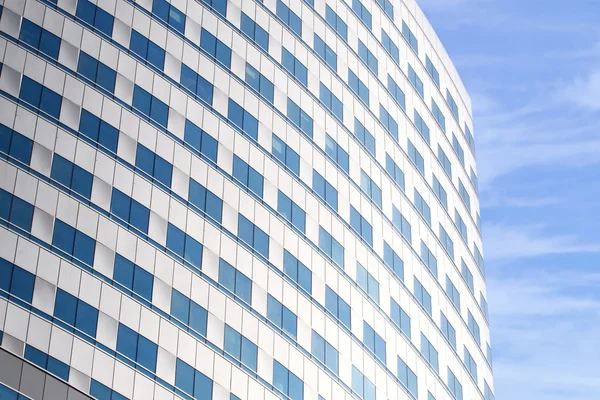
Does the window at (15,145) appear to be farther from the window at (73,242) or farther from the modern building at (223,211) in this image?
the window at (73,242)

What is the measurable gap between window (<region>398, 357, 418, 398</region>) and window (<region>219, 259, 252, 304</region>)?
47.9 feet

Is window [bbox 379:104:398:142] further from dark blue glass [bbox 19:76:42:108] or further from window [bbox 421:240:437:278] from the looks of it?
dark blue glass [bbox 19:76:42:108]

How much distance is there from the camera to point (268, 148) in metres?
82.6

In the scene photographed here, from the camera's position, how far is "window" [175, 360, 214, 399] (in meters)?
69.7

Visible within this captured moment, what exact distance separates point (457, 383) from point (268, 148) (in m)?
23.3

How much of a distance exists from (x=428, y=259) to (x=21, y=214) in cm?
3551

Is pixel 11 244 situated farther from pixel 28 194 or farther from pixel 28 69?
pixel 28 69

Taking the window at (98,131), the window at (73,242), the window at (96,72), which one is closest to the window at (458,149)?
the window at (96,72)

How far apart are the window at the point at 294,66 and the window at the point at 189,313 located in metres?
21.4

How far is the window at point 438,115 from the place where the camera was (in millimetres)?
103562

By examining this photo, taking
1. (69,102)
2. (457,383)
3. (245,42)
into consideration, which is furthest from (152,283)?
(457,383)

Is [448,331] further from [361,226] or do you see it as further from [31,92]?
[31,92]

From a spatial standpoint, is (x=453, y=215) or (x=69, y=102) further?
(x=453, y=215)

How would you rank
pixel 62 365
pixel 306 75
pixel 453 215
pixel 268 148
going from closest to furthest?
1. pixel 62 365
2. pixel 268 148
3. pixel 306 75
4. pixel 453 215
